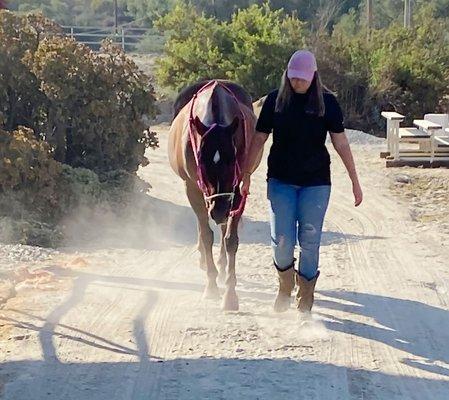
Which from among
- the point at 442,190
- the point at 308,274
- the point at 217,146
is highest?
the point at 217,146

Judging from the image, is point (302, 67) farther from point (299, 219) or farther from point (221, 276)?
point (221, 276)

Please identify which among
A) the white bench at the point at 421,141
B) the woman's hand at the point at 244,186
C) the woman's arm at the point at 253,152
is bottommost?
the white bench at the point at 421,141

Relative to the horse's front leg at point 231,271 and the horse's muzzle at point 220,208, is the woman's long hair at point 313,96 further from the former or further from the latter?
the horse's front leg at point 231,271

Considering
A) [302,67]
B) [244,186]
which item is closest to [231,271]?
[244,186]

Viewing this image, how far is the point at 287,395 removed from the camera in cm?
549

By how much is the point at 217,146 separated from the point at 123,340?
1.57 metres

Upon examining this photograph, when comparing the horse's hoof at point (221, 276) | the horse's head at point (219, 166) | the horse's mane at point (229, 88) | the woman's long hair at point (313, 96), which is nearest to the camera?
the woman's long hair at point (313, 96)

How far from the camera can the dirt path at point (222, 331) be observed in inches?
223

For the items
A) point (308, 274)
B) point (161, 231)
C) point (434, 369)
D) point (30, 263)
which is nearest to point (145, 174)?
point (161, 231)

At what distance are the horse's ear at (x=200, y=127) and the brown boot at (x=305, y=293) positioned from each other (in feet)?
4.36

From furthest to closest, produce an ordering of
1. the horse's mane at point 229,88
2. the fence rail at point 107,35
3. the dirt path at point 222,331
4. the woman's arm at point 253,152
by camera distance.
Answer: the fence rail at point 107,35 → the horse's mane at point 229,88 → the woman's arm at point 253,152 → the dirt path at point 222,331

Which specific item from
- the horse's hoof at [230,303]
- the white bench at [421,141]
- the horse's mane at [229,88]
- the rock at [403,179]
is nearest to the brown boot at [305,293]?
the horse's hoof at [230,303]

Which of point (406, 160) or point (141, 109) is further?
point (406, 160)

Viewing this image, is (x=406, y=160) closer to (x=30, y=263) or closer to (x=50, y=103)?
(x=50, y=103)
